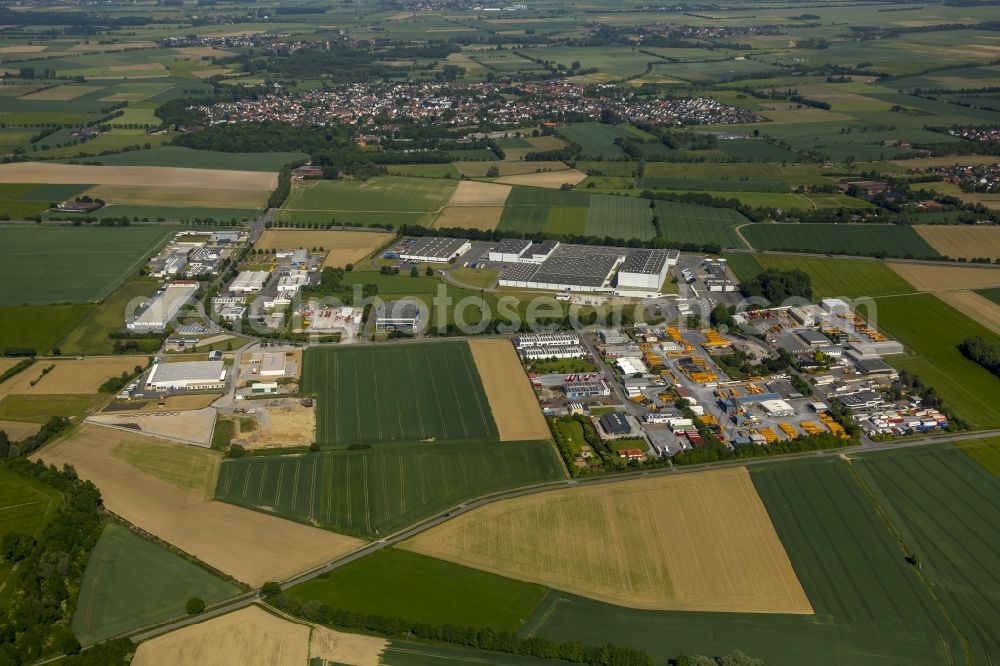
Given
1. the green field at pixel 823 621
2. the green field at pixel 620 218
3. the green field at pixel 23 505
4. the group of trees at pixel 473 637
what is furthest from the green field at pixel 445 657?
the green field at pixel 620 218

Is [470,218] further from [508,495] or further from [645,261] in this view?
[508,495]

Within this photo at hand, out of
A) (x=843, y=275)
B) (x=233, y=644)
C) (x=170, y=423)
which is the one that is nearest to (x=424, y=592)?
Answer: (x=233, y=644)

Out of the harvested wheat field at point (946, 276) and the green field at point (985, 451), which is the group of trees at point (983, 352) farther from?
the harvested wheat field at point (946, 276)

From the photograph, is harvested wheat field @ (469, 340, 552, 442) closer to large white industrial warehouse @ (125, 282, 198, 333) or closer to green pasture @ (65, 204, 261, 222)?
large white industrial warehouse @ (125, 282, 198, 333)

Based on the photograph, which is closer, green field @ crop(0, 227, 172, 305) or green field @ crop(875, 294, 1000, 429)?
green field @ crop(875, 294, 1000, 429)

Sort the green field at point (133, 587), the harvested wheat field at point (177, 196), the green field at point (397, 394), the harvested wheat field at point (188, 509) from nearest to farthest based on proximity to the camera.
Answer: the green field at point (133, 587) < the harvested wheat field at point (188, 509) < the green field at point (397, 394) < the harvested wheat field at point (177, 196)

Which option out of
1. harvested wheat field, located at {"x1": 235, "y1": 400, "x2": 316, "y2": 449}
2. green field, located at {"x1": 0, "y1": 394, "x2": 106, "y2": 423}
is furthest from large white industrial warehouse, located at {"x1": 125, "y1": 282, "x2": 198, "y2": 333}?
harvested wheat field, located at {"x1": 235, "y1": 400, "x2": 316, "y2": 449}
